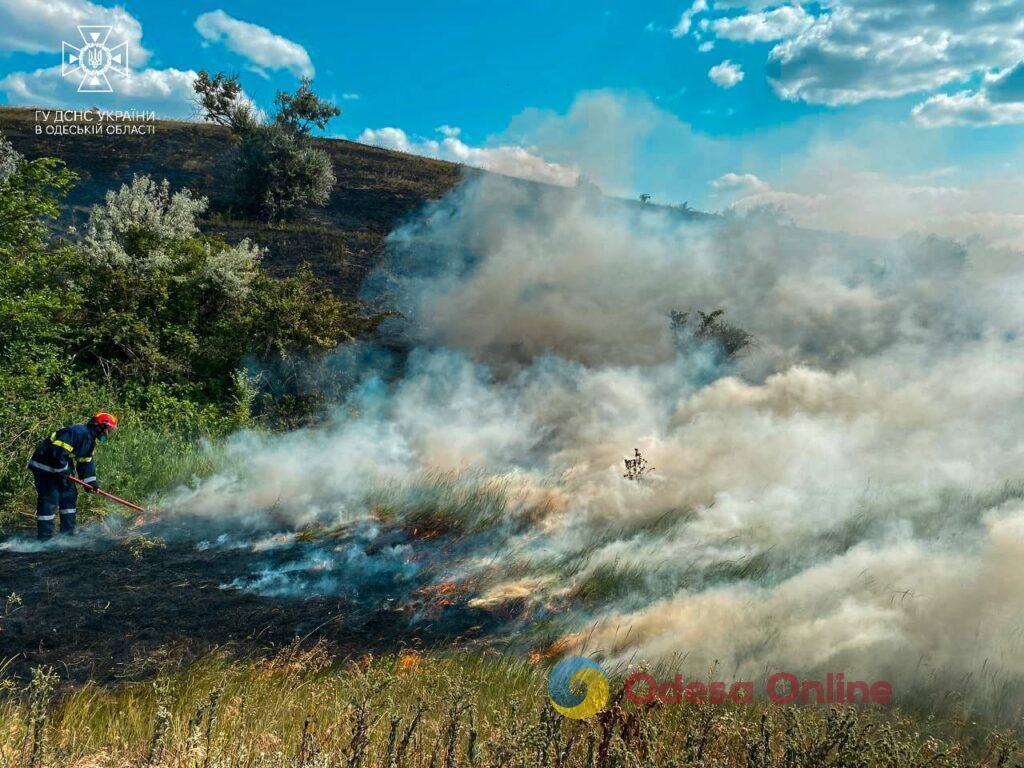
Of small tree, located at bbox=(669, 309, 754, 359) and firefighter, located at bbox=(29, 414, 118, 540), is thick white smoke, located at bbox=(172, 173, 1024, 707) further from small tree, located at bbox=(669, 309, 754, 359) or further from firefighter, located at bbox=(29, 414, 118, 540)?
firefighter, located at bbox=(29, 414, 118, 540)

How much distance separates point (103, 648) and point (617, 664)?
182 inches

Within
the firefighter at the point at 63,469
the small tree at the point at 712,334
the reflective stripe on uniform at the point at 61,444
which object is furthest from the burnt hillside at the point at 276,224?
the reflective stripe on uniform at the point at 61,444

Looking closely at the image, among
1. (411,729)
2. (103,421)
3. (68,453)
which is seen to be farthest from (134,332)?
(411,729)

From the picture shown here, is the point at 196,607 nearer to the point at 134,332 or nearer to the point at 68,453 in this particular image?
the point at 68,453

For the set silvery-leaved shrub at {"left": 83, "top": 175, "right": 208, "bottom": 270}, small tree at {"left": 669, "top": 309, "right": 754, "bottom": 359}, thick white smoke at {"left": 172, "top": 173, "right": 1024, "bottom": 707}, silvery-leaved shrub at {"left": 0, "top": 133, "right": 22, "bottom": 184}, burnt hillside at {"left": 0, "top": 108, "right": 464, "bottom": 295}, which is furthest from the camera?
burnt hillside at {"left": 0, "top": 108, "right": 464, "bottom": 295}

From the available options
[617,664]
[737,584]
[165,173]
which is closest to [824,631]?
[737,584]

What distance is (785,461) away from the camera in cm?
929

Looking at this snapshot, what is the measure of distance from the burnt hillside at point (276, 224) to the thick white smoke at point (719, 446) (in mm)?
4066

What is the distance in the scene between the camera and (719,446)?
1007cm

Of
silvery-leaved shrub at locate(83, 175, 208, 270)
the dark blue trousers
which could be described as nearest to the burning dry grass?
the dark blue trousers

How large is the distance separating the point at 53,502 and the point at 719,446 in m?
9.10

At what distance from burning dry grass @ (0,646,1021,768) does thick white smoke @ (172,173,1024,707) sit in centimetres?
102

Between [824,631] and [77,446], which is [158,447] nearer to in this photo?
[77,446]

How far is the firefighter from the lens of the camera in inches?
344
